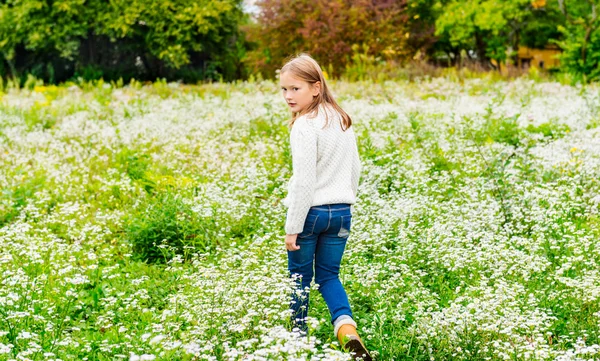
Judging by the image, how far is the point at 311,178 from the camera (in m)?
4.09

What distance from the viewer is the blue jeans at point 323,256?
4.16 metres

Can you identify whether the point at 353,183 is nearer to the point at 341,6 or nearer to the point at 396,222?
the point at 396,222

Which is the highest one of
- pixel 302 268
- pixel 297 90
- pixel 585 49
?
pixel 297 90

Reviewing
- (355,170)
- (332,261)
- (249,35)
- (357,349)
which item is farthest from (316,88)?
(249,35)

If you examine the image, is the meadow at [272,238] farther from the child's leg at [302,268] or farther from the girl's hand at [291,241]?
the girl's hand at [291,241]

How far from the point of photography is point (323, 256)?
14.1 feet

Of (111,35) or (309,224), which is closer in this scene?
(309,224)

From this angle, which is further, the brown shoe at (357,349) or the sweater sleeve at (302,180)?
the sweater sleeve at (302,180)

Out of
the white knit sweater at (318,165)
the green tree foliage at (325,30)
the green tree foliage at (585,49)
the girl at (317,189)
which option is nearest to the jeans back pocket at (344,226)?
the girl at (317,189)

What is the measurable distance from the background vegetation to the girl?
14.5 metres

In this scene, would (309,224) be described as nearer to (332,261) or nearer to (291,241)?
(291,241)

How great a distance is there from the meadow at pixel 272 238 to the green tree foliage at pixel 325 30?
8059 mm

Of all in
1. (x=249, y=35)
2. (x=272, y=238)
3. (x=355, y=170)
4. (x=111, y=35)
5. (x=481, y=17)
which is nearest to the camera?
(x=355, y=170)

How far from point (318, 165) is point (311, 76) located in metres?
0.59
